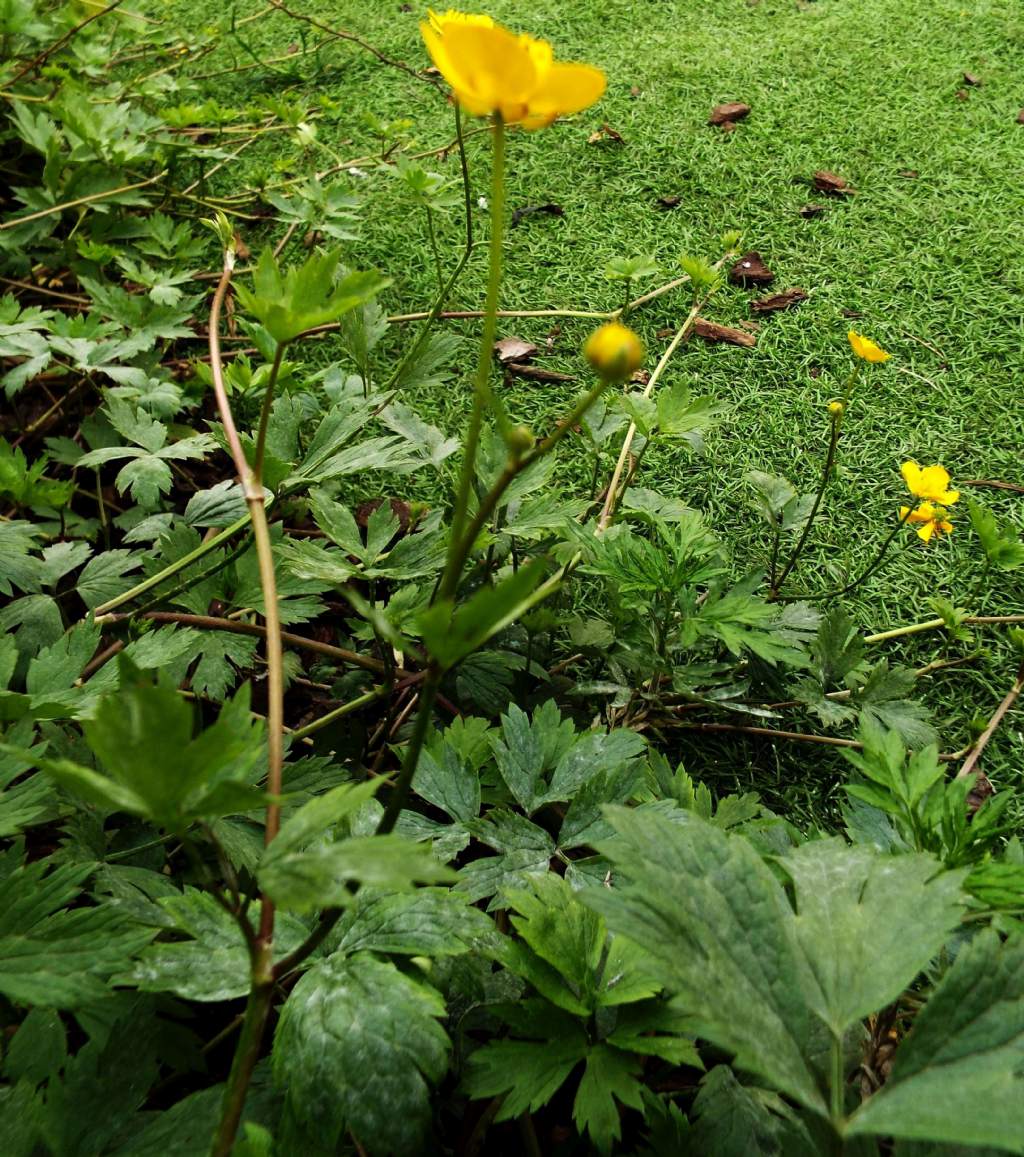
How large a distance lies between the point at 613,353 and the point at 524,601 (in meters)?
0.14

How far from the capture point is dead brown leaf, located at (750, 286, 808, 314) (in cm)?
200

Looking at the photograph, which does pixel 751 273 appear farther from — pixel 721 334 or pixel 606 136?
pixel 606 136

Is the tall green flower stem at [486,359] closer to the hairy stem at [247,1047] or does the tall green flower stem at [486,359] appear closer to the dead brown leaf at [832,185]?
the hairy stem at [247,1047]

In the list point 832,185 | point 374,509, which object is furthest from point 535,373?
point 832,185

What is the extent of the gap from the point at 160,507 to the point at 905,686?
1.31m

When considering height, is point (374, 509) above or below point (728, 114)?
below

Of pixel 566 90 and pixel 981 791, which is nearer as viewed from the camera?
pixel 566 90

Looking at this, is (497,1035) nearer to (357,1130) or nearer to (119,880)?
(357,1130)

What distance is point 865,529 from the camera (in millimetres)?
1594

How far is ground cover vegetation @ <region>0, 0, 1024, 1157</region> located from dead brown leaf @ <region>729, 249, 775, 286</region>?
0.05ft

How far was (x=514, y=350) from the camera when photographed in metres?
1.93

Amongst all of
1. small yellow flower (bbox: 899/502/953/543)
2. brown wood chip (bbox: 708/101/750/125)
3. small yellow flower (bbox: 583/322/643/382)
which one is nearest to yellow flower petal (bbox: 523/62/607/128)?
small yellow flower (bbox: 583/322/643/382)

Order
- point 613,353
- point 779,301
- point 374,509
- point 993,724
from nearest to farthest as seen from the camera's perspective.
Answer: point 613,353
point 993,724
point 374,509
point 779,301

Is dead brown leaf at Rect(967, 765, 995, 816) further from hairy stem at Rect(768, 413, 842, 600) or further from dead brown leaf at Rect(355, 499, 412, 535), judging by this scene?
dead brown leaf at Rect(355, 499, 412, 535)
